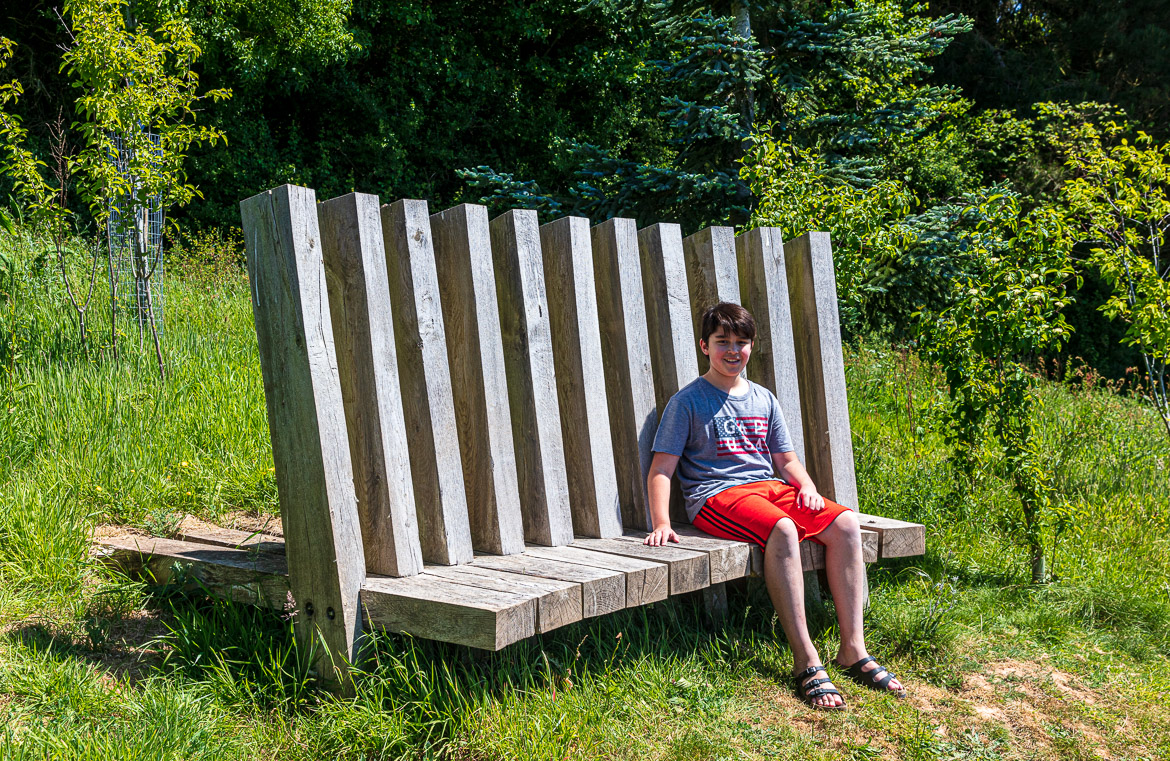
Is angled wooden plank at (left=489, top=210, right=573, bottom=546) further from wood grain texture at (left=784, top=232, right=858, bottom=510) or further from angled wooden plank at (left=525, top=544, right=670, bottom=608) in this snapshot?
wood grain texture at (left=784, top=232, right=858, bottom=510)

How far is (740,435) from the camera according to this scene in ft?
11.6

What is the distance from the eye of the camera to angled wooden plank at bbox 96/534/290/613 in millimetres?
3078

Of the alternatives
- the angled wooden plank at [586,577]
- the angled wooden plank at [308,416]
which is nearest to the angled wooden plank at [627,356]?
the angled wooden plank at [586,577]

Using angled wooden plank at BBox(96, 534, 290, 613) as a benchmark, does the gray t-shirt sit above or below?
above

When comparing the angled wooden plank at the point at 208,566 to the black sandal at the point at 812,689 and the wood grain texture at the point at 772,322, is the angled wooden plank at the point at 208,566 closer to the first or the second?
the black sandal at the point at 812,689

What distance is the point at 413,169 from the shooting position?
16125 mm

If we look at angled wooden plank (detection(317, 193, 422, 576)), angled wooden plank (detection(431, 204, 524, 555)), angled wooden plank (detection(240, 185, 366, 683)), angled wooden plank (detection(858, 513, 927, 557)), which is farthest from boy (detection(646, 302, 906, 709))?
angled wooden plank (detection(240, 185, 366, 683))

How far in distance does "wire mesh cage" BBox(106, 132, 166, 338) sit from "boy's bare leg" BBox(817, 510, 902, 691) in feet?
15.3

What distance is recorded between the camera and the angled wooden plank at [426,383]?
116 inches

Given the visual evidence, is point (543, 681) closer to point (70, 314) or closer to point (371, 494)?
point (371, 494)

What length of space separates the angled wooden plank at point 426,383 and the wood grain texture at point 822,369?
1.71 meters

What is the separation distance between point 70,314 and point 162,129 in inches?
56.9

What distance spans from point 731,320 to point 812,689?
1381mm

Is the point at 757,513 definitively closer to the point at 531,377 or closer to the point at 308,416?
the point at 531,377
